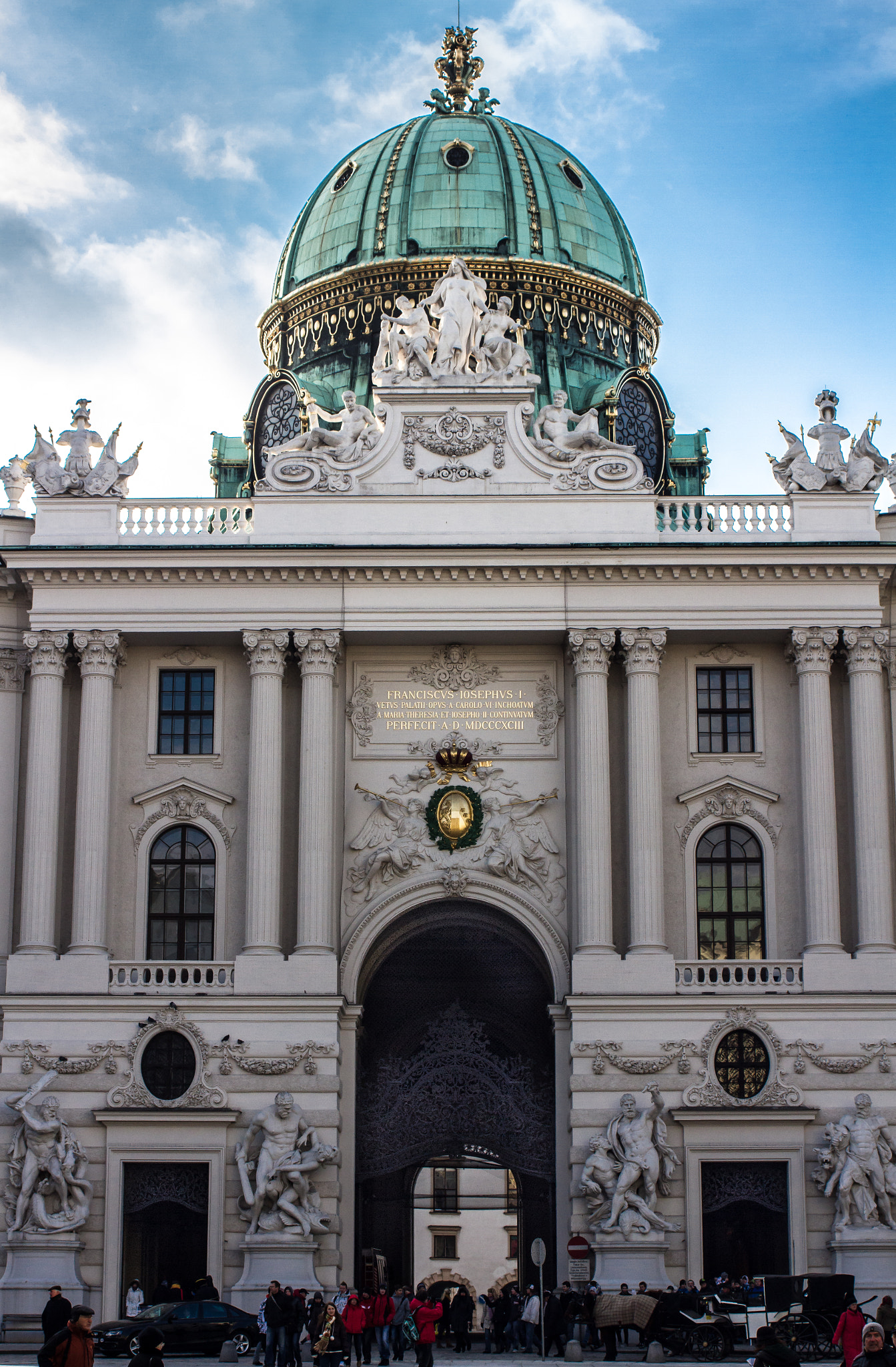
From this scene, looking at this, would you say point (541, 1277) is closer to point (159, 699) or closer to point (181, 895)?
point (181, 895)

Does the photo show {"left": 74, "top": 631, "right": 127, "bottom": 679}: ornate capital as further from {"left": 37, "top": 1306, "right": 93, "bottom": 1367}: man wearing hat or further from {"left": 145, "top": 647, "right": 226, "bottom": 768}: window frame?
{"left": 37, "top": 1306, "right": 93, "bottom": 1367}: man wearing hat

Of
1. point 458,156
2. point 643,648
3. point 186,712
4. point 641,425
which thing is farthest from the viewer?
point 458,156

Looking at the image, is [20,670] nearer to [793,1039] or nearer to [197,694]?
[197,694]

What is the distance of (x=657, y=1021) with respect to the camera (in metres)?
38.5

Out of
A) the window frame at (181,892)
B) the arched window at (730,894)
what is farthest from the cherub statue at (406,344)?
the arched window at (730,894)

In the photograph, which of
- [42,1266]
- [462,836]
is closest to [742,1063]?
[462,836]

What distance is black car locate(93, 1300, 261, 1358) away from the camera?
3288 cm

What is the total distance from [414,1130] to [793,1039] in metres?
7.75

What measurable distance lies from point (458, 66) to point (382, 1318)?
34976 mm

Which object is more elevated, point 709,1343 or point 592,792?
point 592,792

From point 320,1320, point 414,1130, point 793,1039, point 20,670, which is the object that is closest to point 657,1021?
point 793,1039

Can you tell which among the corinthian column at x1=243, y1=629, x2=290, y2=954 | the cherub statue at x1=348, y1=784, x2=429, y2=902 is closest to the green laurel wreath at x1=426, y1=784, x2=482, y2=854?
the cherub statue at x1=348, y1=784, x2=429, y2=902

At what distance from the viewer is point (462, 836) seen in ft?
134

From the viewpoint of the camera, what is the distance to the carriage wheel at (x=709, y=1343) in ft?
107
